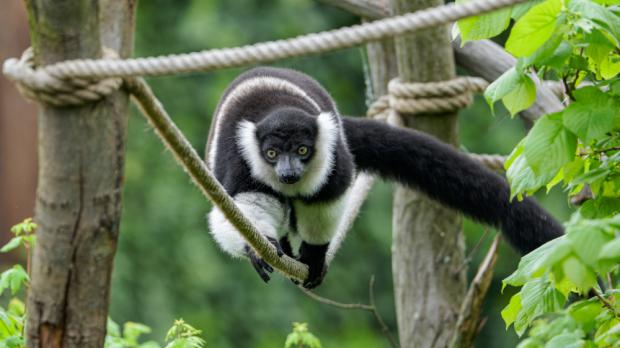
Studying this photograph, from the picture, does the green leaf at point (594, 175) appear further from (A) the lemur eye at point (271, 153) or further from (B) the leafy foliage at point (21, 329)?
(A) the lemur eye at point (271, 153)

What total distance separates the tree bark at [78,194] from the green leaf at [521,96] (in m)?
0.97

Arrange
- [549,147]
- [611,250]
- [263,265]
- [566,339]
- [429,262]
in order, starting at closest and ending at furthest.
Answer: [611,250] < [566,339] < [549,147] < [263,265] < [429,262]

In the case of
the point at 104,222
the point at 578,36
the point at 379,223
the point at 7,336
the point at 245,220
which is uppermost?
the point at 578,36

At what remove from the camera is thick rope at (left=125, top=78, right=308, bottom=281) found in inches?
81.8

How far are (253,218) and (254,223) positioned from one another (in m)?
0.06

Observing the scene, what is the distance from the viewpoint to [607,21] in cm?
200

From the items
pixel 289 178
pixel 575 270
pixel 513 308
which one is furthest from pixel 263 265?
pixel 575 270

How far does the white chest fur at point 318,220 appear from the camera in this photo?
12.5 ft

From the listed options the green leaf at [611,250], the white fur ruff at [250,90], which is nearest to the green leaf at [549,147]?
the green leaf at [611,250]

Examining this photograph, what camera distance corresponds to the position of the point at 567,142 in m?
2.07

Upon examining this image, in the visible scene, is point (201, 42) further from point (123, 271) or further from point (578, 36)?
point (578, 36)

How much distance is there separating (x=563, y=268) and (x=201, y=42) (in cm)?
739

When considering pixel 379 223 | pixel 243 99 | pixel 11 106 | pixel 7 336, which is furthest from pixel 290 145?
pixel 379 223

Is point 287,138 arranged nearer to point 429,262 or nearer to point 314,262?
point 314,262
